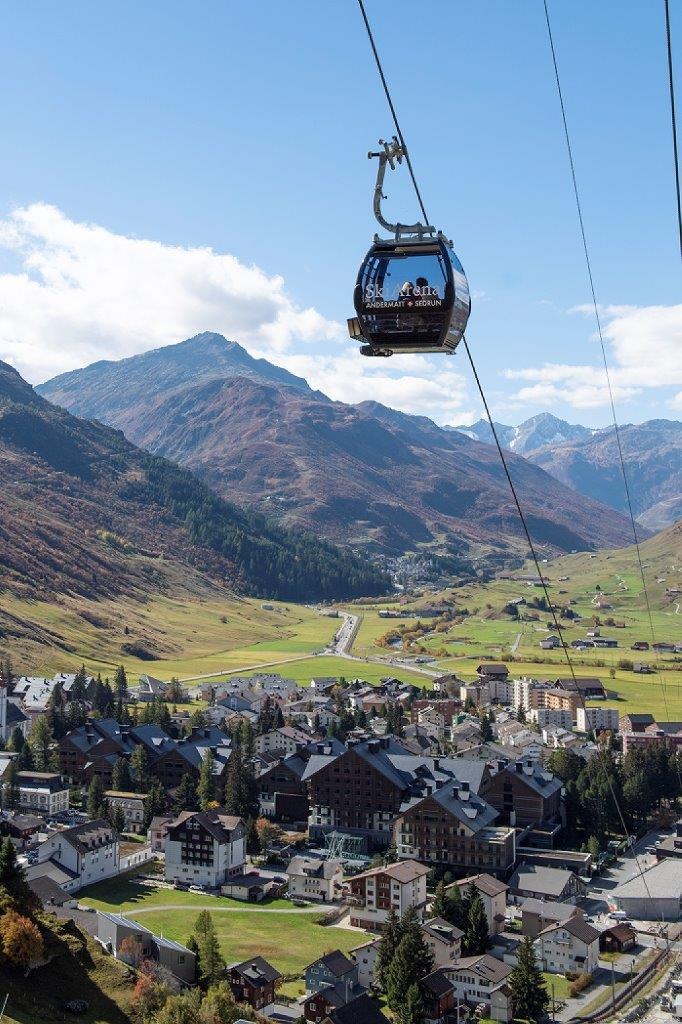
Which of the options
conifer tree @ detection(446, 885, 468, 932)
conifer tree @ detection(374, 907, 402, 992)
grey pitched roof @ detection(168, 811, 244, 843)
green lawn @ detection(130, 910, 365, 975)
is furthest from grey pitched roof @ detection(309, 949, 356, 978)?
grey pitched roof @ detection(168, 811, 244, 843)

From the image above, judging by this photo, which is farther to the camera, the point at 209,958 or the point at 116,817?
the point at 116,817

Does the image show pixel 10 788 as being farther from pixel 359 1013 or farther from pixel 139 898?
pixel 359 1013

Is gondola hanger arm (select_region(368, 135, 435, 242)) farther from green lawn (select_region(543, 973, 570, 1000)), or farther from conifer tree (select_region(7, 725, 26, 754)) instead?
conifer tree (select_region(7, 725, 26, 754))

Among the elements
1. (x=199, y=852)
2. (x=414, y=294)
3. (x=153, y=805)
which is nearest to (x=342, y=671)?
(x=153, y=805)

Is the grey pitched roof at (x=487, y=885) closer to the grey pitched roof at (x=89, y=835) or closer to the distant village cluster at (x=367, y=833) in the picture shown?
the distant village cluster at (x=367, y=833)

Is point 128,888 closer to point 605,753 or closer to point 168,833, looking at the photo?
point 168,833

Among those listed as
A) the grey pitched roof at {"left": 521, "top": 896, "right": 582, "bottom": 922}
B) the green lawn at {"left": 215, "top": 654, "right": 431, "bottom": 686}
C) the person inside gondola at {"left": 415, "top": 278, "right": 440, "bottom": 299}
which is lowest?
the grey pitched roof at {"left": 521, "top": 896, "right": 582, "bottom": 922}
